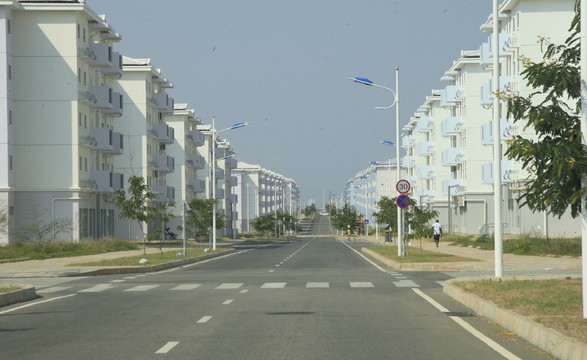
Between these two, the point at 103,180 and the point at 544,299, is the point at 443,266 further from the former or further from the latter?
the point at 103,180

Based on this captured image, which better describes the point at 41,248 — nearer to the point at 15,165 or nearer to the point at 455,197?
the point at 15,165

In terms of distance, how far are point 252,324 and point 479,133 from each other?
280 ft

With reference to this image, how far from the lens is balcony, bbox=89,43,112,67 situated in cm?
7969

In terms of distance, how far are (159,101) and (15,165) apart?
37.9 metres

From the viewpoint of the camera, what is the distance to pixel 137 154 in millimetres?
102812

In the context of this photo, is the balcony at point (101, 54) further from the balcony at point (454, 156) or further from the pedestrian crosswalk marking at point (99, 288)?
the pedestrian crosswalk marking at point (99, 288)

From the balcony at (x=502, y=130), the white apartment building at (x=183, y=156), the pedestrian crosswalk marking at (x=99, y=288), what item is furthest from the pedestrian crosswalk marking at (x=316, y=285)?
the white apartment building at (x=183, y=156)

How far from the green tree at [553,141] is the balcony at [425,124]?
11131 centimetres

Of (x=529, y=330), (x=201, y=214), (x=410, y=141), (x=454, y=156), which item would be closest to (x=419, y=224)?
(x=201, y=214)

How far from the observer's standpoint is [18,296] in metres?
23.5

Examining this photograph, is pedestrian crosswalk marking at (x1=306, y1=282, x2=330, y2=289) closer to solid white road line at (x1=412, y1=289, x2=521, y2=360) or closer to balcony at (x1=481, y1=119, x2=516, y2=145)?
solid white road line at (x1=412, y1=289, x2=521, y2=360)

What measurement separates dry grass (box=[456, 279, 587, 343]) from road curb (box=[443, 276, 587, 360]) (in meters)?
0.15

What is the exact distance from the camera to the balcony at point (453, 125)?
104 m

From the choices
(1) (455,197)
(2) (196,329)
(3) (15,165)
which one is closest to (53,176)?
(3) (15,165)
